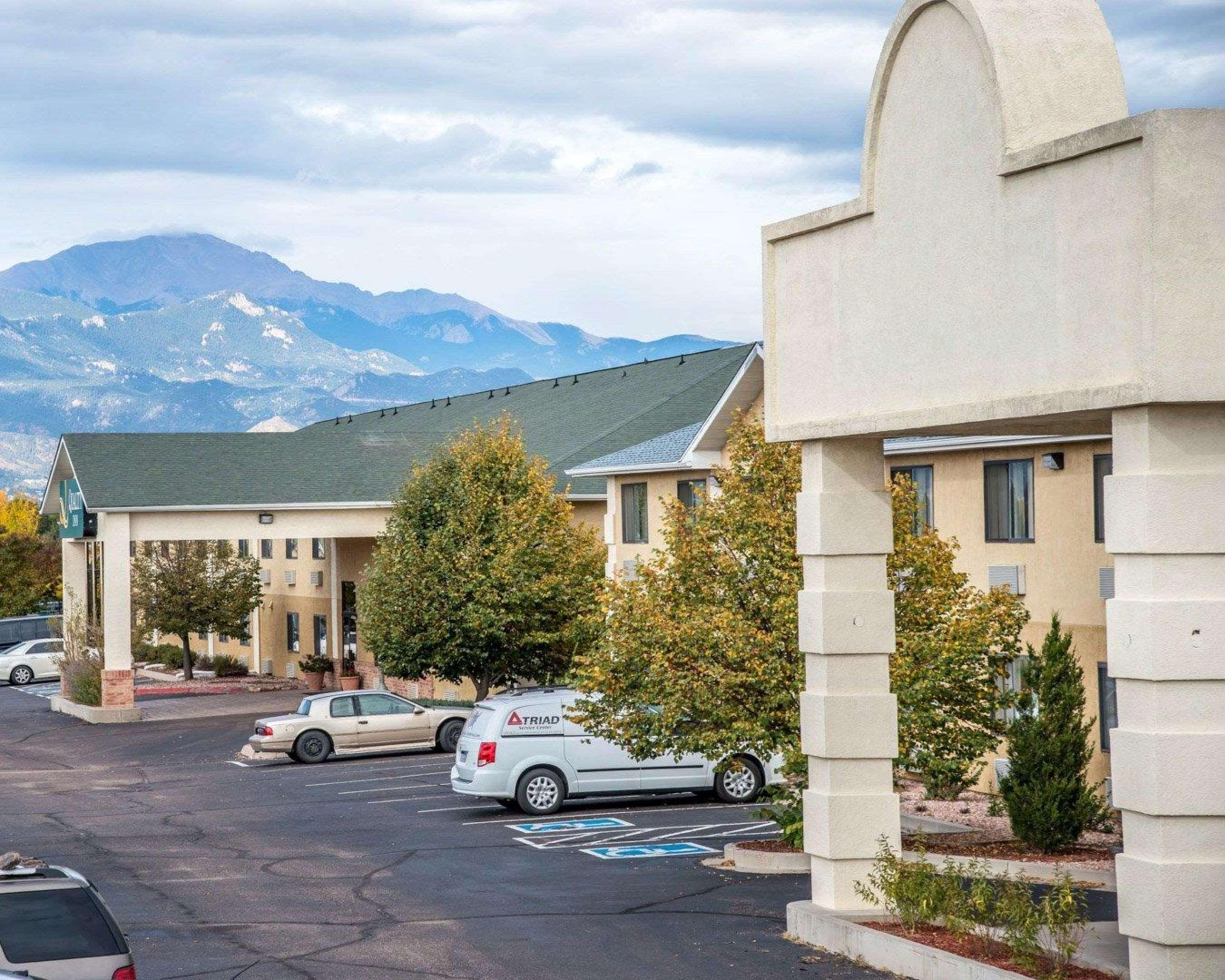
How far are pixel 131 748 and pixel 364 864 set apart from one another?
19.0 metres

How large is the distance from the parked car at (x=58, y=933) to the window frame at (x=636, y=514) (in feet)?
86.2

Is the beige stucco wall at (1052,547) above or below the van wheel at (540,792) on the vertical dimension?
above

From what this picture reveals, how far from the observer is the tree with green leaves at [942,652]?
61.6ft

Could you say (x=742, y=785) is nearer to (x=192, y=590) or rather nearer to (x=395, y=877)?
(x=395, y=877)

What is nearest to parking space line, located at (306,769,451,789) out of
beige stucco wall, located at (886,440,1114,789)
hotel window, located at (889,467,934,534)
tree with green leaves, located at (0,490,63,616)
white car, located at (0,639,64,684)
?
hotel window, located at (889,467,934,534)

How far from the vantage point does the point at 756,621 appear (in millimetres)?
19844

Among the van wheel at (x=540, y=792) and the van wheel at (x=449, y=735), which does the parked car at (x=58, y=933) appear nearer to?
the van wheel at (x=540, y=792)

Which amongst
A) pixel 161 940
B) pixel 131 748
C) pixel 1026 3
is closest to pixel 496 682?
pixel 131 748

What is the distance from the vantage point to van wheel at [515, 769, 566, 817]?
2558 cm

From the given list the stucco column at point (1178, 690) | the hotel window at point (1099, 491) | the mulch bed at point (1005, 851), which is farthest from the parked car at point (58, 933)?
the hotel window at point (1099, 491)

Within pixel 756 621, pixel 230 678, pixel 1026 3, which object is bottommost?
pixel 230 678

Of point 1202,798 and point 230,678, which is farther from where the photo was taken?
point 230,678

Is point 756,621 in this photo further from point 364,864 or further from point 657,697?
point 364,864

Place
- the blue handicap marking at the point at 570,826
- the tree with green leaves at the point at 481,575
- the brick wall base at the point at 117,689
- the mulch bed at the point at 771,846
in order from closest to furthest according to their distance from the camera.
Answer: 1. the mulch bed at the point at 771,846
2. the blue handicap marking at the point at 570,826
3. the tree with green leaves at the point at 481,575
4. the brick wall base at the point at 117,689
